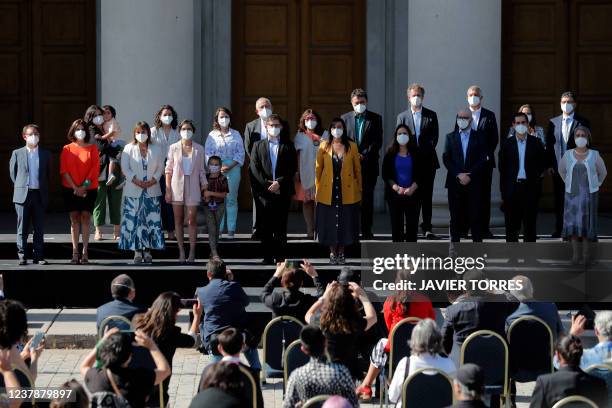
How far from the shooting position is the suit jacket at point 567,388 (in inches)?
387

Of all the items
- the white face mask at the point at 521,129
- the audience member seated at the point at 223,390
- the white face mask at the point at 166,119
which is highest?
the white face mask at the point at 166,119

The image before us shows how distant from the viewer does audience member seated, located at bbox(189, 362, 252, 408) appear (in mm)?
8898

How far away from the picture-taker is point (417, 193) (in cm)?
1745

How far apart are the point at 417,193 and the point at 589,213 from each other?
2099 mm

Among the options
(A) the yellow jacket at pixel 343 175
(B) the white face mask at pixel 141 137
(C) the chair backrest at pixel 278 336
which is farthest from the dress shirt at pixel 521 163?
(C) the chair backrest at pixel 278 336

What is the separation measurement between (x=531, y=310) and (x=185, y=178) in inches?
252

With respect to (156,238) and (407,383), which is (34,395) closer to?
(407,383)

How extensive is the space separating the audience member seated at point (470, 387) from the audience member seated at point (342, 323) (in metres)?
2.14

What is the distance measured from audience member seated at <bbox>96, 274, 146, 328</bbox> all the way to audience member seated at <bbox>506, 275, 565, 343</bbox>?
3223 millimetres

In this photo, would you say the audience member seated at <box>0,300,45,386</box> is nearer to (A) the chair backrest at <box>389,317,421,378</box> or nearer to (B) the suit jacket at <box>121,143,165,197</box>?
(A) the chair backrest at <box>389,317,421,378</box>

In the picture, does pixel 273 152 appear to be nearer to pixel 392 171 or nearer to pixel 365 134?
pixel 365 134

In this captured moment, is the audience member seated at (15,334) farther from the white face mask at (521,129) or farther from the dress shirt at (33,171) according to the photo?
the white face mask at (521,129)

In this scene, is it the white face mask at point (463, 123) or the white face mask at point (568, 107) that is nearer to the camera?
the white face mask at point (463, 123)

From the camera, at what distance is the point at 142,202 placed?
17.6 meters
